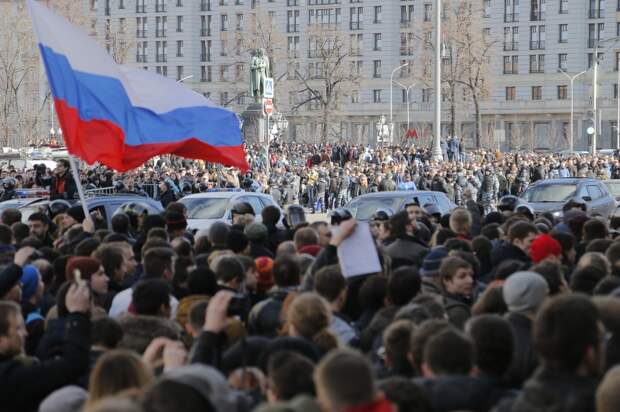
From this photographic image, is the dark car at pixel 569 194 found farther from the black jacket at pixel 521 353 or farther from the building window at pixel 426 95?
the building window at pixel 426 95

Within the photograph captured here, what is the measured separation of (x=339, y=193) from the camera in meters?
42.9

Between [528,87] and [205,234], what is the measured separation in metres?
100

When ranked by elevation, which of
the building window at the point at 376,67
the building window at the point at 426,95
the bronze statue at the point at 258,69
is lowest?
the bronze statue at the point at 258,69

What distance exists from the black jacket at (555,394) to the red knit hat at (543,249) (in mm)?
4730

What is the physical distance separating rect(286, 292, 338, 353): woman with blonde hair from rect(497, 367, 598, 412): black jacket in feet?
5.25

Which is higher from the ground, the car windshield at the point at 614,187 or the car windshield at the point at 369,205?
Result: the car windshield at the point at 614,187

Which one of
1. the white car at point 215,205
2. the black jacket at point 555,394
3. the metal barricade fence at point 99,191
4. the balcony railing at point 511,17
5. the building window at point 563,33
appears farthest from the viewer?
the balcony railing at point 511,17

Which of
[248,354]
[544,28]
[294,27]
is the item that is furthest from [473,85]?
[248,354]

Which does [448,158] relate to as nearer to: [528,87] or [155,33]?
[528,87]

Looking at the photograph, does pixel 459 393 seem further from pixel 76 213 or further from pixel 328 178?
pixel 328 178

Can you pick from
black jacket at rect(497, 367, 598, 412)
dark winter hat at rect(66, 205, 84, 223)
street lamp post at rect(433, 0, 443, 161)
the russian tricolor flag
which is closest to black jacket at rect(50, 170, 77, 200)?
dark winter hat at rect(66, 205, 84, 223)

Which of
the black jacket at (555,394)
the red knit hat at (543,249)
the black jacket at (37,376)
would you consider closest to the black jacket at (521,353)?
the black jacket at (555,394)

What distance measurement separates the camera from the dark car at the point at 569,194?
26234 mm

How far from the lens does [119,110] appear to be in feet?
41.9
